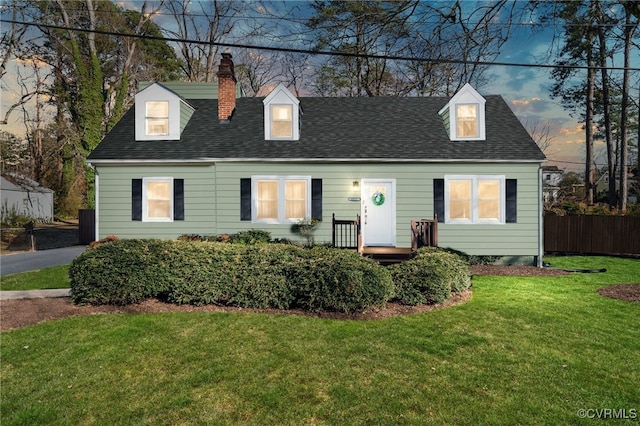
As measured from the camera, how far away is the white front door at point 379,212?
1173cm

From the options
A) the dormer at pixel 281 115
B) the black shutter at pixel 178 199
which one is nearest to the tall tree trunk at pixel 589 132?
the dormer at pixel 281 115

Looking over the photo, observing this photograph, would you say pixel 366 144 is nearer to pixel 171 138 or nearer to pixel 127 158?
pixel 171 138

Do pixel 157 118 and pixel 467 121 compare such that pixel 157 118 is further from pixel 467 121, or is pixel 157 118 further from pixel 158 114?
pixel 467 121

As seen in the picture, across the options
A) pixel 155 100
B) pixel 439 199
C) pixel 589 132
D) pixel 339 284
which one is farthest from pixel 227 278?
pixel 589 132

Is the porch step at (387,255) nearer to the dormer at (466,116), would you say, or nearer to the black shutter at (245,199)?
the black shutter at (245,199)

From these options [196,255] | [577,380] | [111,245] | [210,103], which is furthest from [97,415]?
[210,103]

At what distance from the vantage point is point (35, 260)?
12.6m

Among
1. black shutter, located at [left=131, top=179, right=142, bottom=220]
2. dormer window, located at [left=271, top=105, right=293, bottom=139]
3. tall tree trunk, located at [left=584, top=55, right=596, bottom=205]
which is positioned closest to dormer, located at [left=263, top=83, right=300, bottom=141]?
dormer window, located at [left=271, top=105, right=293, bottom=139]

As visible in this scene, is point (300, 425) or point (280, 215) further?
point (280, 215)

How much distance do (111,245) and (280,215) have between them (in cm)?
593

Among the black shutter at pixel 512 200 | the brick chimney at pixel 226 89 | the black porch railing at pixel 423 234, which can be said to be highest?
the brick chimney at pixel 226 89

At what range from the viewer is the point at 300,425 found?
298cm

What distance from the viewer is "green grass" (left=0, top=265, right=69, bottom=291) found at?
8.15m

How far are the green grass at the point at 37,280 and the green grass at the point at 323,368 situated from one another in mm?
3529
